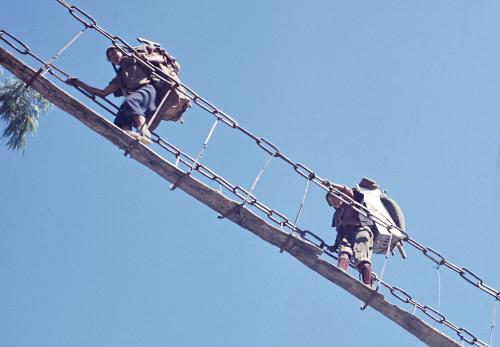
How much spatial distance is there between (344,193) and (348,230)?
474mm

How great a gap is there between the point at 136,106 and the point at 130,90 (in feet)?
1.06

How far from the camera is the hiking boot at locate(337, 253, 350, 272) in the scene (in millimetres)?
11502

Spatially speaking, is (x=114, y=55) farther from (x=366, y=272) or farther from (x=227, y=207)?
(x=366, y=272)

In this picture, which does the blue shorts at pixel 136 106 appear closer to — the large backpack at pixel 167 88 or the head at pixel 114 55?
the large backpack at pixel 167 88

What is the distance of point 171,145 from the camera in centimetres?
1033

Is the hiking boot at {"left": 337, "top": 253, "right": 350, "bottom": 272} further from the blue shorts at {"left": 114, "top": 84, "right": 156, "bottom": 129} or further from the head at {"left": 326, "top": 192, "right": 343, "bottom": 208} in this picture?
the blue shorts at {"left": 114, "top": 84, "right": 156, "bottom": 129}

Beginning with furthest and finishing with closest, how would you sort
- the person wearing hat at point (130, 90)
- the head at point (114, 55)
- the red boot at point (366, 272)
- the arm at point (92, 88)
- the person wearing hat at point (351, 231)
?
the person wearing hat at point (351, 231) → the red boot at point (366, 272) → the head at point (114, 55) → the person wearing hat at point (130, 90) → the arm at point (92, 88)

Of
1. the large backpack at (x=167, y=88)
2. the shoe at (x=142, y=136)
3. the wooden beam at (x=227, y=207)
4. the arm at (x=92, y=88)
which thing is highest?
the large backpack at (x=167, y=88)

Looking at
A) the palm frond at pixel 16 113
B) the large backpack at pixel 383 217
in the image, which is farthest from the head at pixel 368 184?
the palm frond at pixel 16 113

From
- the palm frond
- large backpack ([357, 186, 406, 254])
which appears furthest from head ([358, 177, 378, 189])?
the palm frond

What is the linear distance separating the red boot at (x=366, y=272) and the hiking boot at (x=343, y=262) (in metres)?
0.19

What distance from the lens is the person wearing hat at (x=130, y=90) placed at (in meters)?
10.6

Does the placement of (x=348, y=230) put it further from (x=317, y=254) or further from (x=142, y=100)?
(x=142, y=100)

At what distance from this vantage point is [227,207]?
10195mm
